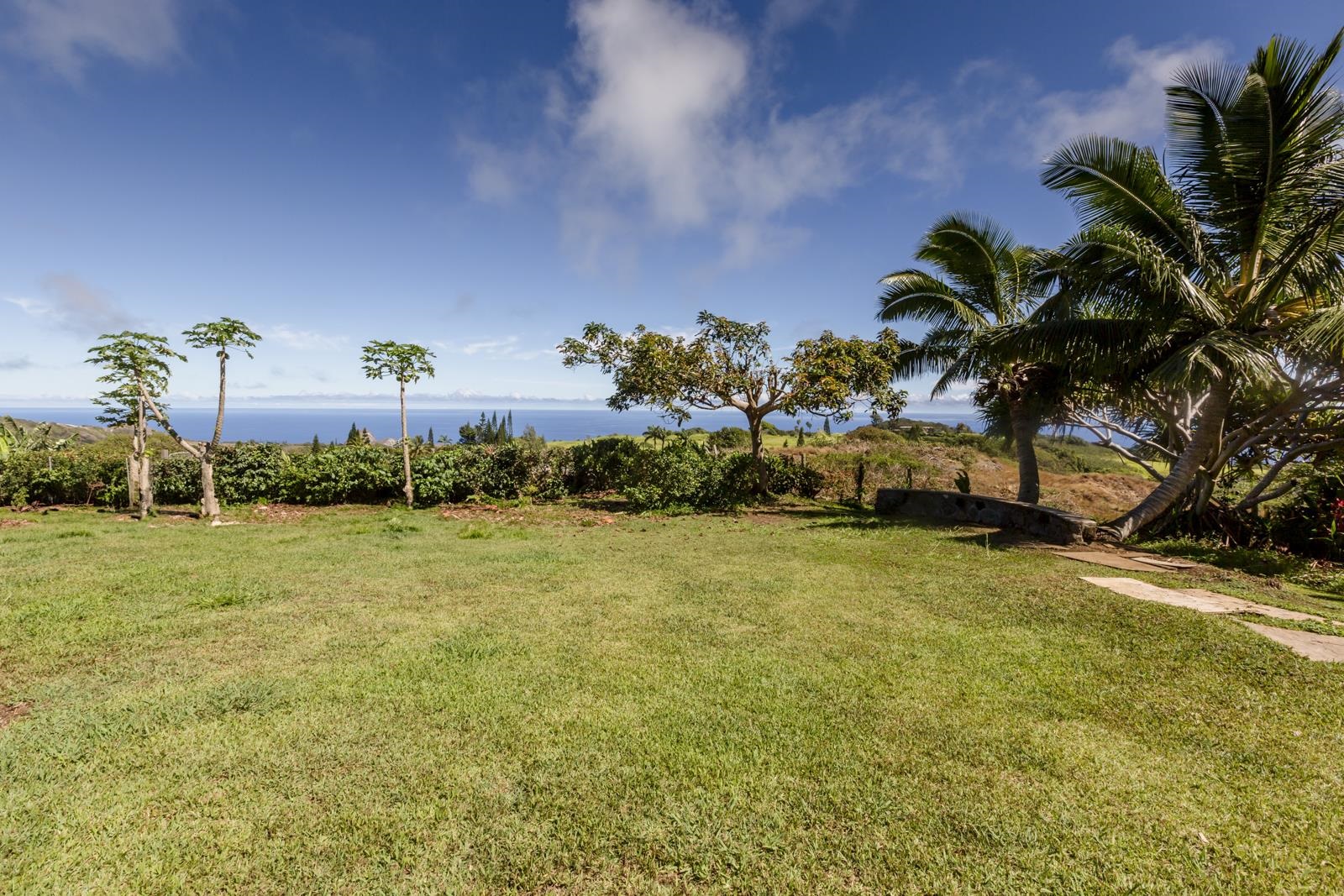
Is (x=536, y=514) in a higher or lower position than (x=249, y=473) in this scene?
lower

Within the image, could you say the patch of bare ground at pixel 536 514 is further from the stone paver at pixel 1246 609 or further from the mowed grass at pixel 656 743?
the stone paver at pixel 1246 609

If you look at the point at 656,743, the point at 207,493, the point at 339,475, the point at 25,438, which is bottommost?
the point at 656,743

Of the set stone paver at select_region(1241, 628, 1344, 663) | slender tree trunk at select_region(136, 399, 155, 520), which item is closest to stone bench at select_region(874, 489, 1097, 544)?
stone paver at select_region(1241, 628, 1344, 663)

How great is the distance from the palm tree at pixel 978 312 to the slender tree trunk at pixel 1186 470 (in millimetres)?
2849

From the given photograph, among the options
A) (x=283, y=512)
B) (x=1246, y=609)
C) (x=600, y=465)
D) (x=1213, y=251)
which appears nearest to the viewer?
(x=1246, y=609)

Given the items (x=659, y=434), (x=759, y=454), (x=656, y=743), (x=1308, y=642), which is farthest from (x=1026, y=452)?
(x=656, y=743)

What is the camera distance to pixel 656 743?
3121 millimetres

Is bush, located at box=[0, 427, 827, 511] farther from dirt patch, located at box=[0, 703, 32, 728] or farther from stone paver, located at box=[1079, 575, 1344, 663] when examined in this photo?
dirt patch, located at box=[0, 703, 32, 728]

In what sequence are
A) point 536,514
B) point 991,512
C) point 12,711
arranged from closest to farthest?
point 12,711 → point 991,512 → point 536,514

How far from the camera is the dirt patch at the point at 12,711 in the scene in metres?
3.34

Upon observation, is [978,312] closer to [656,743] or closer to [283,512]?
[656,743]

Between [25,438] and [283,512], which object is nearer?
[283,512]

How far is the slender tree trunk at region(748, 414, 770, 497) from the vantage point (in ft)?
46.2

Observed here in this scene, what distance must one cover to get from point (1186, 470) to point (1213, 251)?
3.43 m
